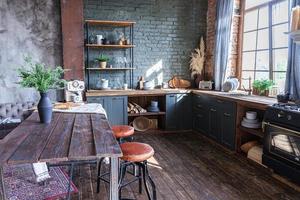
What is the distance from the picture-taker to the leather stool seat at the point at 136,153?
7.55ft

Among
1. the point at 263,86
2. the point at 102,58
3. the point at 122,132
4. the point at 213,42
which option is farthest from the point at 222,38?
the point at 122,132

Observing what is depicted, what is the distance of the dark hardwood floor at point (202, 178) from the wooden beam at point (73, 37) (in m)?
2.06

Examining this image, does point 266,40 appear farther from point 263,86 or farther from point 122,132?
point 122,132

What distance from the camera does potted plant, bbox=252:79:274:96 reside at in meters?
3.98

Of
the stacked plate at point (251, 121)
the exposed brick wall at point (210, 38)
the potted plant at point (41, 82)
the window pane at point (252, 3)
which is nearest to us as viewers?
the potted plant at point (41, 82)

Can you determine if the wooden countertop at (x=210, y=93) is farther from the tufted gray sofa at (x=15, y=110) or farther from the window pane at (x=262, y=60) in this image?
the tufted gray sofa at (x=15, y=110)

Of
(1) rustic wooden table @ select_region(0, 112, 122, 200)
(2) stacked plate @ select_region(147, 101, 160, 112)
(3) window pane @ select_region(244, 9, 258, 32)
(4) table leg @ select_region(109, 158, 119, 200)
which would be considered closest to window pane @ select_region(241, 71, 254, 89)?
(3) window pane @ select_region(244, 9, 258, 32)

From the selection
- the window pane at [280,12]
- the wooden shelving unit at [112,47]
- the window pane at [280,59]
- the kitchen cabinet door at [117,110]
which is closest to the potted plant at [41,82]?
the kitchen cabinet door at [117,110]

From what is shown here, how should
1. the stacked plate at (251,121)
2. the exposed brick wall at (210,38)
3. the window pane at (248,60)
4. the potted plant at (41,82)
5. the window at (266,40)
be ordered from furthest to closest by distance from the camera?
the exposed brick wall at (210,38), the window pane at (248,60), the window at (266,40), the stacked plate at (251,121), the potted plant at (41,82)

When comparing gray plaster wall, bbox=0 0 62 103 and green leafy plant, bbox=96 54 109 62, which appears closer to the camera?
gray plaster wall, bbox=0 0 62 103

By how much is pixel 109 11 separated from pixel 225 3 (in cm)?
220

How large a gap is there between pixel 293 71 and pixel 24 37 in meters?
4.32

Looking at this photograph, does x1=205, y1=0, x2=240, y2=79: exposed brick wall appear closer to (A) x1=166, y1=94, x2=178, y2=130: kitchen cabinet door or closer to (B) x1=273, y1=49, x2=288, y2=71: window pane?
(B) x1=273, y1=49, x2=288, y2=71: window pane

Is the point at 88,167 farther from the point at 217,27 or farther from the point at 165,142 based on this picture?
the point at 217,27
